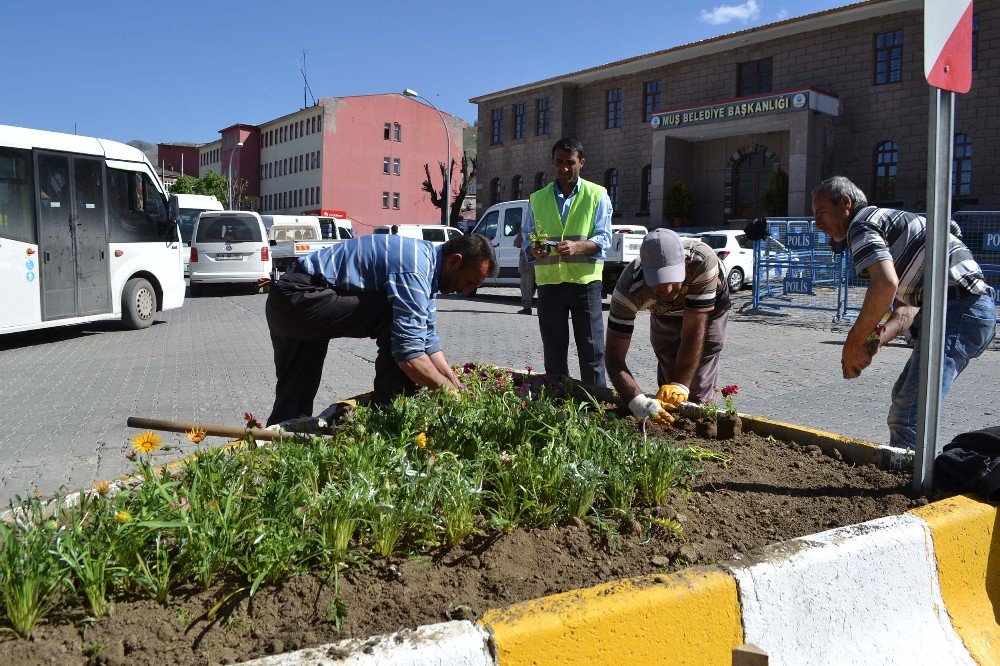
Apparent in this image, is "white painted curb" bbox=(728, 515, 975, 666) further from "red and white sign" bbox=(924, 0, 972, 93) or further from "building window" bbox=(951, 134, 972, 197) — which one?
"building window" bbox=(951, 134, 972, 197)

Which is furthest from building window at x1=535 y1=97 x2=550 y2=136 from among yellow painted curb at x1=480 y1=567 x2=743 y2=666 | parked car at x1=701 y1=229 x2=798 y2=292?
yellow painted curb at x1=480 y1=567 x2=743 y2=666

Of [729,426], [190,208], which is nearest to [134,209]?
[729,426]

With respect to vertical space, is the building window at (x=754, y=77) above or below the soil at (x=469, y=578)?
above

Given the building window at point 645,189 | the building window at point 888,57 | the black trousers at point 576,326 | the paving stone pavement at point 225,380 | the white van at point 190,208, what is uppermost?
the building window at point 888,57

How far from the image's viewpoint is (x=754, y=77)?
108 ft

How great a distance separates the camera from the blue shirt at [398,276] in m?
3.88

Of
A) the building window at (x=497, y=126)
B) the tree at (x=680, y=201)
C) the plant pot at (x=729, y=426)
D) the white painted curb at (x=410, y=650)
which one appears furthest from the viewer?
the building window at (x=497, y=126)

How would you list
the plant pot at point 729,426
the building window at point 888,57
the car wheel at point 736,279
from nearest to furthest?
the plant pot at point 729,426, the car wheel at point 736,279, the building window at point 888,57

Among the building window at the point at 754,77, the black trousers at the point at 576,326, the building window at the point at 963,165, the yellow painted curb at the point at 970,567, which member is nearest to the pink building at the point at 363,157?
the building window at the point at 754,77

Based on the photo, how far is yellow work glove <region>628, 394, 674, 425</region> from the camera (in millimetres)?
3762

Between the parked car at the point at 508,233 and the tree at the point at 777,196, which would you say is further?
the tree at the point at 777,196

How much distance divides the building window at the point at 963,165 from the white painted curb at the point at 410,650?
96.7 feet

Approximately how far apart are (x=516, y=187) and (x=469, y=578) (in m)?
41.5

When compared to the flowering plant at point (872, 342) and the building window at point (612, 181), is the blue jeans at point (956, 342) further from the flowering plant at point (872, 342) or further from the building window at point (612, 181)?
the building window at point (612, 181)
